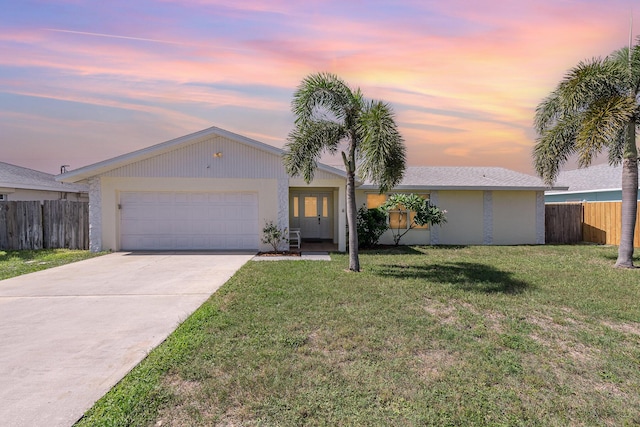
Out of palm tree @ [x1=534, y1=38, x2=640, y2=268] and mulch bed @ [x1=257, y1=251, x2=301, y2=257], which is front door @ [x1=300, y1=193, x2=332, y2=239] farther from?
palm tree @ [x1=534, y1=38, x2=640, y2=268]

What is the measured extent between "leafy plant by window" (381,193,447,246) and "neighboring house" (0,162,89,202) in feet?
50.6

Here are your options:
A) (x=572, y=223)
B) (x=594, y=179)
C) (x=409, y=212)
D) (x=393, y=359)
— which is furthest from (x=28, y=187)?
(x=594, y=179)

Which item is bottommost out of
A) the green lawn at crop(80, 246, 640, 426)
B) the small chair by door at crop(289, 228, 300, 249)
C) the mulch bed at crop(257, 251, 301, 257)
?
the green lawn at crop(80, 246, 640, 426)

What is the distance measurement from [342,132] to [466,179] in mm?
9509

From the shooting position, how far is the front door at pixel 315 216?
1780 centimetres

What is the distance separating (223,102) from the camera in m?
12.0

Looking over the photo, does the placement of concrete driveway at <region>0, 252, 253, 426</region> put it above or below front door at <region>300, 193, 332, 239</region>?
below

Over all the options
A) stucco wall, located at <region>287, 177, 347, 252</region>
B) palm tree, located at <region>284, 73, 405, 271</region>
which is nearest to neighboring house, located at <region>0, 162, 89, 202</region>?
stucco wall, located at <region>287, 177, 347, 252</region>

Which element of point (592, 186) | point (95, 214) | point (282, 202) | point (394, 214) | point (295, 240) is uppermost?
point (592, 186)

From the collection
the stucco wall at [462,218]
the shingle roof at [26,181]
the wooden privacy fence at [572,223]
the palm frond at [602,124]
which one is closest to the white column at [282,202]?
the stucco wall at [462,218]

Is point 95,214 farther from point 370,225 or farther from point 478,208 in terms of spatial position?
point 478,208

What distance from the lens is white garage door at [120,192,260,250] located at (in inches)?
535

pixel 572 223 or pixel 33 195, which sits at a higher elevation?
pixel 33 195

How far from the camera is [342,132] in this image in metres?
9.69
